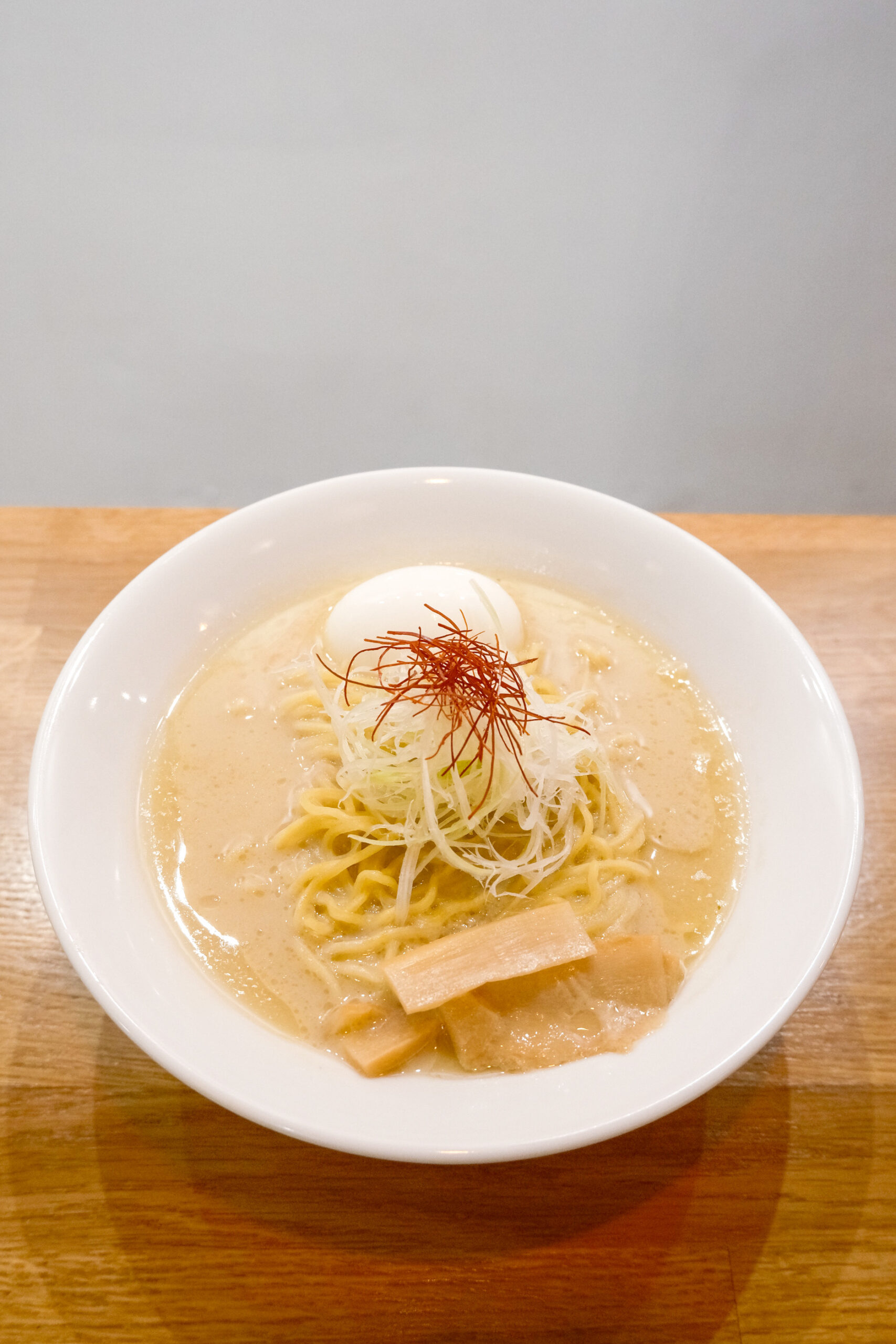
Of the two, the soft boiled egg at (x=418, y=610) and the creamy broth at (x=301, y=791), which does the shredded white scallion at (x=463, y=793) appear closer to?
the creamy broth at (x=301, y=791)

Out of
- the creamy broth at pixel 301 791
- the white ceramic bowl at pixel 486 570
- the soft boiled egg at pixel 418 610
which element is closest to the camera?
the white ceramic bowl at pixel 486 570

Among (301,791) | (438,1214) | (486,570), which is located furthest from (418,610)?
(438,1214)

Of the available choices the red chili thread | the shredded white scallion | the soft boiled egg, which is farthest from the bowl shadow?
the soft boiled egg

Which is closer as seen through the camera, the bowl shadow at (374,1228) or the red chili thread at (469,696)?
the bowl shadow at (374,1228)

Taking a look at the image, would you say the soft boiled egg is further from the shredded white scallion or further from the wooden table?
the wooden table

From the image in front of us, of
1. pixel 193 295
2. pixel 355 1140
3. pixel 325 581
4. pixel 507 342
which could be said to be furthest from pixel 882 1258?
pixel 193 295

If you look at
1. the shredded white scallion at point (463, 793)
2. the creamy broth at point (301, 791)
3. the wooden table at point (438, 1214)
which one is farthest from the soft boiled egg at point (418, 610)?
the wooden table at point (438, 1214)
